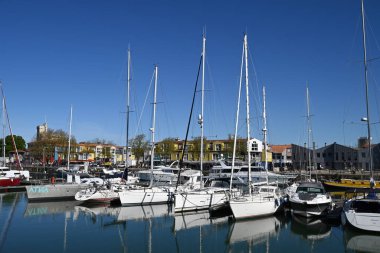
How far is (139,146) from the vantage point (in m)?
106

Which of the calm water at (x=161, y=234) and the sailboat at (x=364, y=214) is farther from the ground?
the sailboat at (x=364, y=214)

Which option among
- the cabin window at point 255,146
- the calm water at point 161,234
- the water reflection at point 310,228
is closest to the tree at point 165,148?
the cabin window at point 255,146

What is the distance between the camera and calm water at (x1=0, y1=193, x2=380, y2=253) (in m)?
21.1

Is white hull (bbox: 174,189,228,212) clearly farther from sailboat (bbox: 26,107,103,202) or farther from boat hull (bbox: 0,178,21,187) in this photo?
boat hull (bbox: 0,178,21,187)

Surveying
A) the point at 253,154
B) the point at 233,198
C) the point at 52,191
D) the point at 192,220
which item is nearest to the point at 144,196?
the point at 192,220

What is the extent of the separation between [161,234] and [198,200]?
767 centimetres

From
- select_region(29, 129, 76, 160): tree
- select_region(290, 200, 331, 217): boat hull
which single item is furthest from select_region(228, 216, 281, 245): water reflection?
select_region(29, 129, 76, 160): tree

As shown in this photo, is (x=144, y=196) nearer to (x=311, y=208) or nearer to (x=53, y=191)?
(x=53, y=191)

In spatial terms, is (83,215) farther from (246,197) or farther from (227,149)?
(227,149)

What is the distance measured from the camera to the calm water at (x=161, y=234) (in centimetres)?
2109

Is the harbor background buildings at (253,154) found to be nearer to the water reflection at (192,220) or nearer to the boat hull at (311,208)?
the water reflection at (192,220)

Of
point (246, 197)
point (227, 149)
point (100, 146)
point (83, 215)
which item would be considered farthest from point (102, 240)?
point (100, 146)

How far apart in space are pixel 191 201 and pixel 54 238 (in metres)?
12.0

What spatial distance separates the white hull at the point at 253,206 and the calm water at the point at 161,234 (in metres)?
0.59
